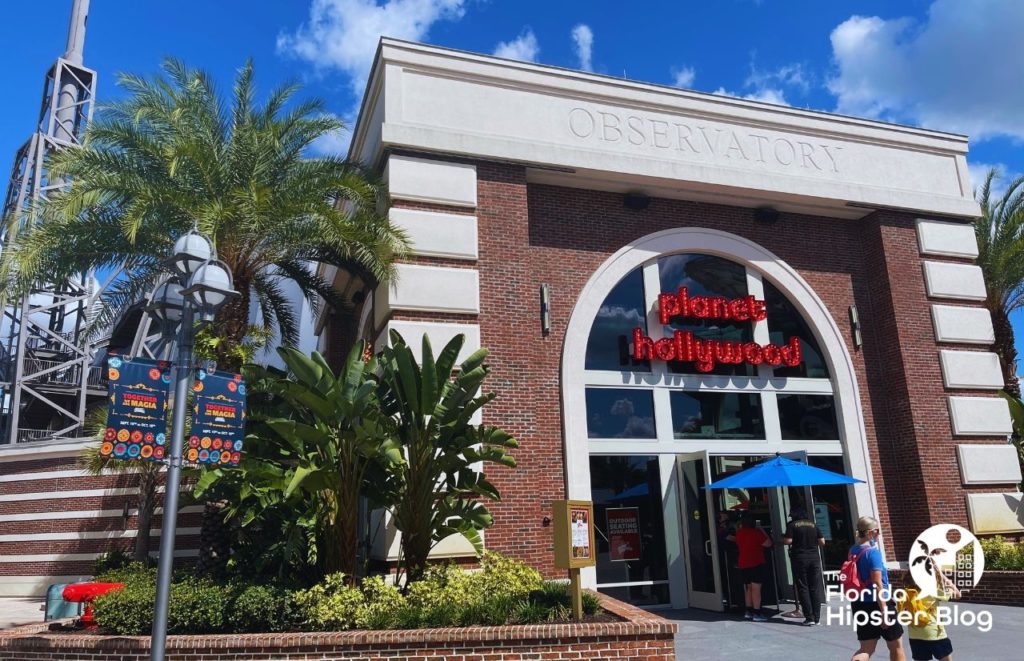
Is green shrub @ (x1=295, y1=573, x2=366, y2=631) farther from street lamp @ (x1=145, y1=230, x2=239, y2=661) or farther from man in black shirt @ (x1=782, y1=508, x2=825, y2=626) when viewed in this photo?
man in black shirt @ (x1=782, y1=508, x2=825, y2=626)

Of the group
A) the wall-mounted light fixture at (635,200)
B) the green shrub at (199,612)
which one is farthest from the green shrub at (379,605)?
the wall-mounted light fixture at (635,200)

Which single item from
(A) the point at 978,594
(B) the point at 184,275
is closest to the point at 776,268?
(A) the point at 978,594

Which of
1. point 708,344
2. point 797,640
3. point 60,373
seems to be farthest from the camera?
point 60,373

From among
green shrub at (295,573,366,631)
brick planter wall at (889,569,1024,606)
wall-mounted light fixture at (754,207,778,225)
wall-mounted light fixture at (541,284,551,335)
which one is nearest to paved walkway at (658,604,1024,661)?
brick planter wall at (889,569,1024,606)

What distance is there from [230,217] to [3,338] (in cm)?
3147

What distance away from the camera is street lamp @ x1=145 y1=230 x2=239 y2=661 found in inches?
287

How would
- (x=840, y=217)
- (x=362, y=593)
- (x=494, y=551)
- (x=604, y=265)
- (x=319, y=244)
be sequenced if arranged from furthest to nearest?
1. (x=840, y=217)
2. (x=604, y=265)
3. (x=319, y=244)
4. (x=494, y=551)
5. (x=362, y=593)

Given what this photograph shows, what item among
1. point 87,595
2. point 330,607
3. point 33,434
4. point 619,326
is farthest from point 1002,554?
point 33,434

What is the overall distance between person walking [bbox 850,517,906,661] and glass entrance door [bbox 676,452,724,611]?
615 cm

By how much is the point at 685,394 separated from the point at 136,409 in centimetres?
1125

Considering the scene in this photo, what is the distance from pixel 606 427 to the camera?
1500 cm

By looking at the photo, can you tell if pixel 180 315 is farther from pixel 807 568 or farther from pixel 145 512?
pixel 145 512

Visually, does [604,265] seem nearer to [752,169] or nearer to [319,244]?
[752,169]

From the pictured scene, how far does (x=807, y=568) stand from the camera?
476 inches
